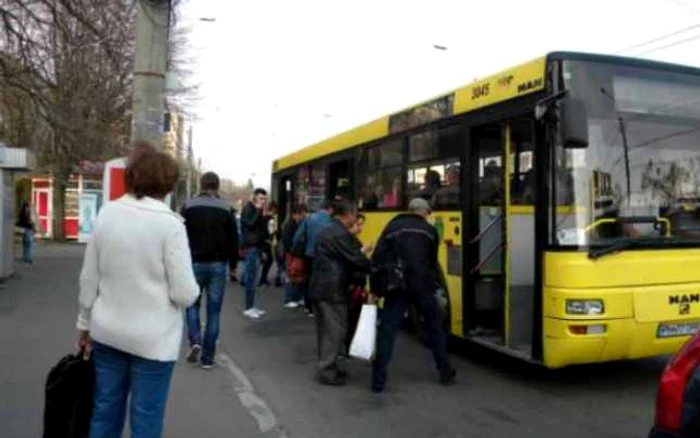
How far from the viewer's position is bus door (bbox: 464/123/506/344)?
8.70 meters

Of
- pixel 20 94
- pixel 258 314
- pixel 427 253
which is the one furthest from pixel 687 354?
pixel 20 94

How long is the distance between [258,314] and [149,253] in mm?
8618

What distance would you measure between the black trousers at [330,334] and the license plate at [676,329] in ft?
9.12

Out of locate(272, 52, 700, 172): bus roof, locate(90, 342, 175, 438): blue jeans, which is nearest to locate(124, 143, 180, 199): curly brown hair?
locate(90, 342, 175, 438): blue jeans

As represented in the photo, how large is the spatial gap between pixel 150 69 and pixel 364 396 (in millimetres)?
4154

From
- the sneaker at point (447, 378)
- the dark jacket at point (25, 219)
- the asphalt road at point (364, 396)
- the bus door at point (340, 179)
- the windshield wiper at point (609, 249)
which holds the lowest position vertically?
the asphalt road at point (364, 396)

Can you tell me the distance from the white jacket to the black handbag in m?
0.27

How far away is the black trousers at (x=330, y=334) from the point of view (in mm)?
7887

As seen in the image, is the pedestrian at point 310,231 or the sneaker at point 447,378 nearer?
the sneaker at point 447,378

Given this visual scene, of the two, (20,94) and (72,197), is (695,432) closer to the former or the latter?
(20,94)

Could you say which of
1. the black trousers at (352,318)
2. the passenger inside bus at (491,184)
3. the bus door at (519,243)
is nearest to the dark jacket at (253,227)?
the black trousers at (352,318)

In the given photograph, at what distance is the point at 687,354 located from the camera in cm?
358

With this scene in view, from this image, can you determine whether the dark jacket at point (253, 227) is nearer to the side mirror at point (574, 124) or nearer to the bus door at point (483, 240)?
the bus door at point (483, 240)

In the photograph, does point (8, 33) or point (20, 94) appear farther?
point (20, 94)
